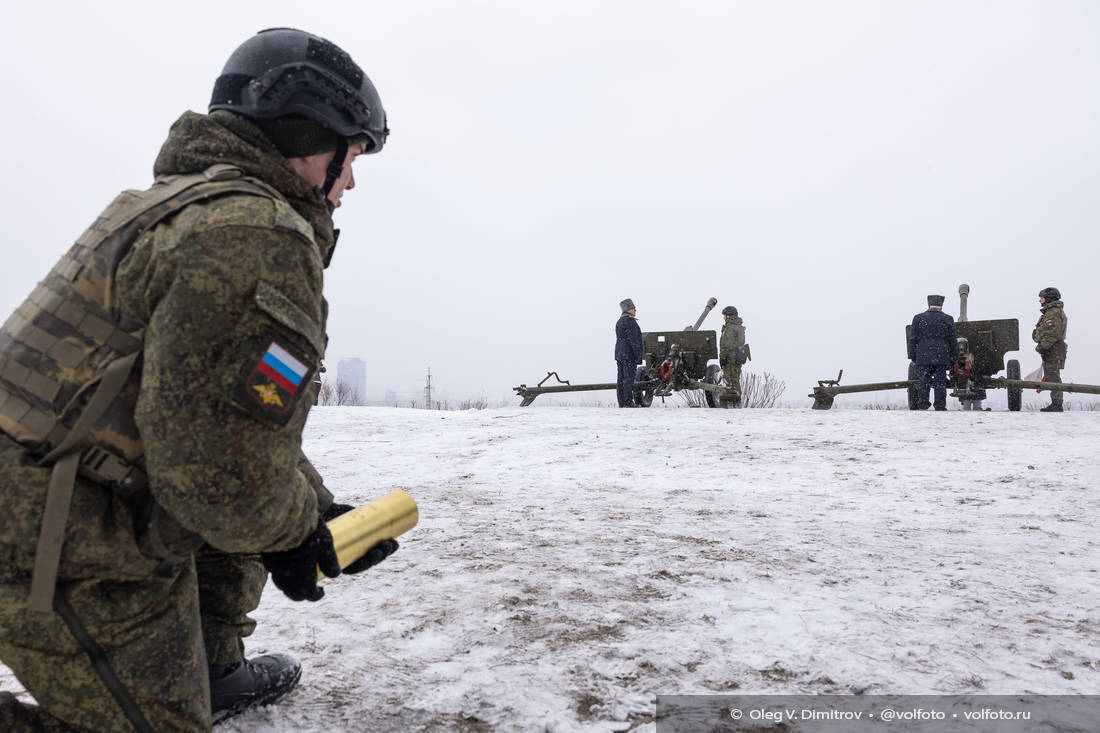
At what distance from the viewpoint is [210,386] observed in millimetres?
1212

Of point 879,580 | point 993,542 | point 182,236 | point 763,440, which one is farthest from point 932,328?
point 182,236

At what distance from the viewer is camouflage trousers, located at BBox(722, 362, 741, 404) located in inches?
538

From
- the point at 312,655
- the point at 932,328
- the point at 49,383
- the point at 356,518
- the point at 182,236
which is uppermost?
the point at 932,328

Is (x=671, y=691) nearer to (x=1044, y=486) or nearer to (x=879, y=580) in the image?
(x=879, y=580)

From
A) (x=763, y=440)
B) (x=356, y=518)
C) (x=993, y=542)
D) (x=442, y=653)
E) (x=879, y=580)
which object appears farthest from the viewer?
(x=763, y=440)

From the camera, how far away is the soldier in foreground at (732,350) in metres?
13.5

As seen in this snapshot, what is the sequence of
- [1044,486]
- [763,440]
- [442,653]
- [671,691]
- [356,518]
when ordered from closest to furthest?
[356,518] → [671,691] → [442,653] → [1044,486] → [763,440]

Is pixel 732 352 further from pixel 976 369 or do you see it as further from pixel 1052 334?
pixel 1052 334

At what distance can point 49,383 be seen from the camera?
4.19 feet

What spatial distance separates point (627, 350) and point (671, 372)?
112 cm

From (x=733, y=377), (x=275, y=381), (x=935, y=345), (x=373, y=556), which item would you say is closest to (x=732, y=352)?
(x=733, y=377)

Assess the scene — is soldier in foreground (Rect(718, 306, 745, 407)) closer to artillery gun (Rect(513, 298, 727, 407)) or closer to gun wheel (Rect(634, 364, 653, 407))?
artillery gun (Rect(513, 298, 727, 407))

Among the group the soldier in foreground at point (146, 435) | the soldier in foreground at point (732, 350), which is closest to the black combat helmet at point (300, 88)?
the soldier in foreground at point (146, 435)

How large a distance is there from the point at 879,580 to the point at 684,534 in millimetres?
1040
